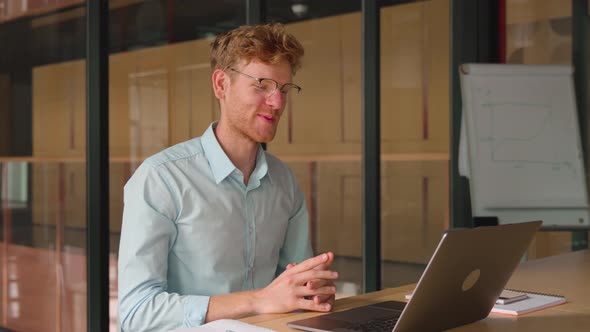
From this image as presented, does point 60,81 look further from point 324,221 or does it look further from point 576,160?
point 576,160

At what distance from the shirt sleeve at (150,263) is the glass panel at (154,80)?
1.22 m

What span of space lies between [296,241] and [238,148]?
332 mm

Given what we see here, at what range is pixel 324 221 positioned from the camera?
13.4 feet

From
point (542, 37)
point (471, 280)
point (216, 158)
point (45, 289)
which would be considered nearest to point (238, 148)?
point (216, 158)

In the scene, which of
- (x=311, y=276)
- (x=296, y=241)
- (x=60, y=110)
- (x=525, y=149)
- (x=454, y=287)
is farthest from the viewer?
(x=525, y=149)

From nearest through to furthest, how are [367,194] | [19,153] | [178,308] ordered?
[178,308] < [19,153] < [367,194]

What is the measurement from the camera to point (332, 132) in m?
4.08

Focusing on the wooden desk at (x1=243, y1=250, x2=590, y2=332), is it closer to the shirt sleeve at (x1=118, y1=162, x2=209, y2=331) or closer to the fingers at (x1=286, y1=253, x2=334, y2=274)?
the fingers at (x1=286, y1=253, x2=334, y2=274)

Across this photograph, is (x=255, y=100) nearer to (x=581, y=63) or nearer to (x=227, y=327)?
(x=227, y=327)

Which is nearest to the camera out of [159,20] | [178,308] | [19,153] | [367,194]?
[178,308]

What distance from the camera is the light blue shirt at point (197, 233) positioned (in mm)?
1697

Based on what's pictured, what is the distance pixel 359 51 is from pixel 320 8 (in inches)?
13.9

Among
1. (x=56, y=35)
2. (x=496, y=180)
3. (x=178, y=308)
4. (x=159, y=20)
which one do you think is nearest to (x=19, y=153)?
(x=56, y=35)

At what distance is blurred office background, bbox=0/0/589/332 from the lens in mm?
2818
